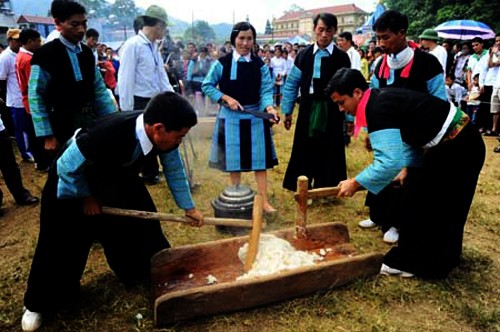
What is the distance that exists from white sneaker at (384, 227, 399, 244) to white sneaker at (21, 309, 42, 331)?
2.99 metres

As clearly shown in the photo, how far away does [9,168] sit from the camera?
467 cm

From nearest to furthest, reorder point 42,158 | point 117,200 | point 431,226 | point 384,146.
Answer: point 384,146 → point 117,200 → point 431,226 → point 42,158

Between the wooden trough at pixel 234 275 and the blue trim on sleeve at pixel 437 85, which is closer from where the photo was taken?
the wooden trough at pixel 234 275

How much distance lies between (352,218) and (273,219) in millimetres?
891

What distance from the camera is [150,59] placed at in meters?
4.37

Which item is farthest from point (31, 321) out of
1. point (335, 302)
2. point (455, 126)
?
point (455, 126)

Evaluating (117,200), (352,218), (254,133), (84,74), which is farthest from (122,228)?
(352,218)

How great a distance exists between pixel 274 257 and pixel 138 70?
2683 mm

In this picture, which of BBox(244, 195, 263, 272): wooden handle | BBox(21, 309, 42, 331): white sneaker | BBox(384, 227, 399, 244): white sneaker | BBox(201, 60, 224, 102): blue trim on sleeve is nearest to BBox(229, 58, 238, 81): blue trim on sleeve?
BBox(201, 60, 224, 102): blue trim on sleeve

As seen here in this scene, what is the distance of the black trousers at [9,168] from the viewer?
4.60 m

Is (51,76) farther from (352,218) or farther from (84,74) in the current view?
(352,218)

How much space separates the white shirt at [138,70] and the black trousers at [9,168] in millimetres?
1502

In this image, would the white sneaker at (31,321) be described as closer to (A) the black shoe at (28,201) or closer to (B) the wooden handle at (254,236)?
(B) the wooden handle at (254,236)

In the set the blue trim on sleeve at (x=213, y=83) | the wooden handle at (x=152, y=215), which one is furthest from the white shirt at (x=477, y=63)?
the wooden handle at (x=152, y=215)
